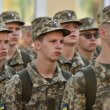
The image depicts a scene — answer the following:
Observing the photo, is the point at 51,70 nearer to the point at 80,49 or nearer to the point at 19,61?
the point at 19,61

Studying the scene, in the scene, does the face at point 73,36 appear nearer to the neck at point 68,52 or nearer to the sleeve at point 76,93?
the neck at point 68,52

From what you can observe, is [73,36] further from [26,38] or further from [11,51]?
[26,38]

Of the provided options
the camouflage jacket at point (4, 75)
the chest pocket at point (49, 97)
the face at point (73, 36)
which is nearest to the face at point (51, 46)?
the chest pocket at point (49, 97)

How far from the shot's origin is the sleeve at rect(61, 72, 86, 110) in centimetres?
505

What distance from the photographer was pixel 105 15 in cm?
531

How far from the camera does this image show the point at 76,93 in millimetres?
5090

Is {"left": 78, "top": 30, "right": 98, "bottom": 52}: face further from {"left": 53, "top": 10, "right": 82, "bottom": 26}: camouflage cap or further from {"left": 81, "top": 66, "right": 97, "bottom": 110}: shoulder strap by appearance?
{"left": 81, "top": 66, "right": 97, "bottom": 110}: shoulder strap

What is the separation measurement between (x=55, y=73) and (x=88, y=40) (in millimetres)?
2393

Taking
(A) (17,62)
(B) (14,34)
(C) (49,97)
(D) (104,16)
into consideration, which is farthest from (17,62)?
(D) (104,16)

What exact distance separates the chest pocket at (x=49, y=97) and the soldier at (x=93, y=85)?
622 mm

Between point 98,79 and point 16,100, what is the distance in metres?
1.12

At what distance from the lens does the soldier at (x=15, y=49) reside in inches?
300

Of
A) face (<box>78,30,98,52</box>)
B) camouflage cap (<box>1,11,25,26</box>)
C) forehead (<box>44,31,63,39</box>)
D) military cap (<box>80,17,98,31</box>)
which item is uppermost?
camouflage cap (<box>1,11,25,26</box>)

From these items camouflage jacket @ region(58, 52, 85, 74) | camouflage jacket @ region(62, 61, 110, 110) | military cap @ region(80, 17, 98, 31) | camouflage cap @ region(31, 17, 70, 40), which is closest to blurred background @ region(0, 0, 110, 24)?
military cap @ region(80, 17, 98, 31)
